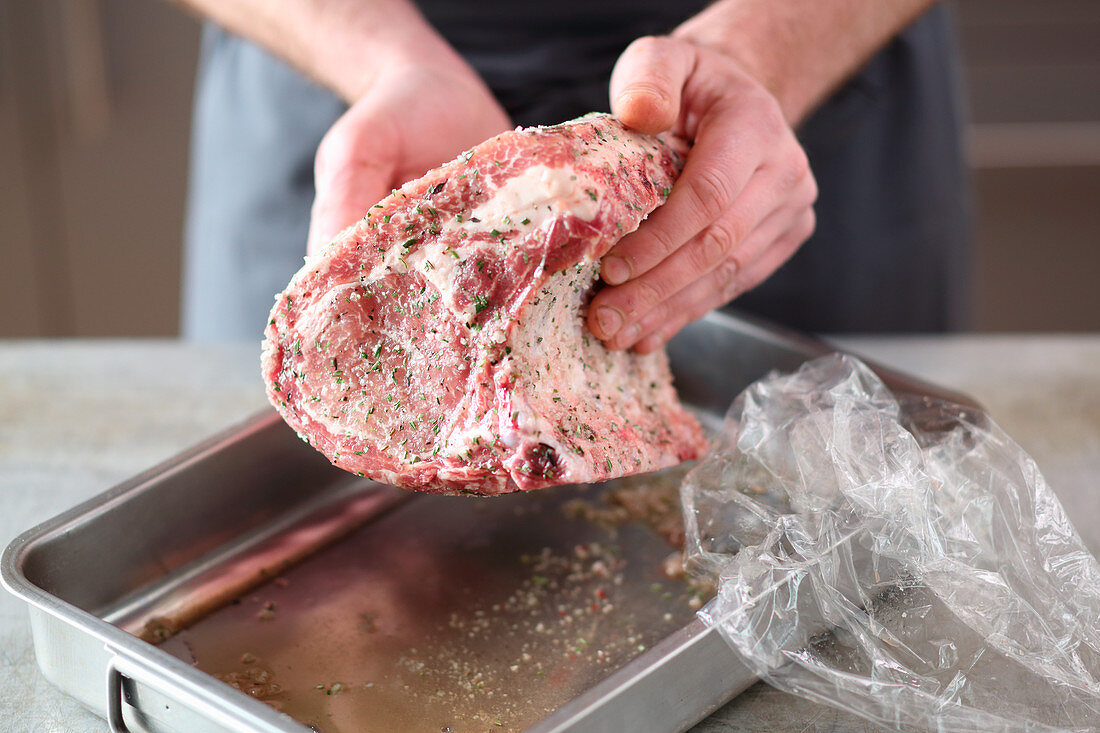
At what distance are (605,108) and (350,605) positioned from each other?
1.04 meters

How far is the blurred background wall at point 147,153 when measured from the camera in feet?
11.4

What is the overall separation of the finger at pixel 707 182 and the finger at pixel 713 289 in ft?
0.40

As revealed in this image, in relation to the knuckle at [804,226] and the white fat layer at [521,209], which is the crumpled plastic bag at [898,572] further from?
the white fat layer at [521,209]

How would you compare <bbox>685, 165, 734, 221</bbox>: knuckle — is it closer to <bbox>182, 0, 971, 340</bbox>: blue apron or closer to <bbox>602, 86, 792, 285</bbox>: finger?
<bbox>602, 86, 792, 285</bbox>: finger

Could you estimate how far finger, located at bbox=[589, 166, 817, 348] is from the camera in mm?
1191

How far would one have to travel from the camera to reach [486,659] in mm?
1160

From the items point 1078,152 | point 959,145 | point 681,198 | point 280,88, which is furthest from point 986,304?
point 681,198

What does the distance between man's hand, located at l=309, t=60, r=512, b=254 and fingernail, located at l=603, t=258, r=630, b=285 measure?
0.34m

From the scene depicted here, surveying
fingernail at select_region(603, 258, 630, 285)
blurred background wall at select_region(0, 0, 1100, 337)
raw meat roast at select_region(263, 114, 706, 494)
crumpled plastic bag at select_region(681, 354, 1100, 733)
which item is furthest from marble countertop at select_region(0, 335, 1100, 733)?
blurred background wall at select_region(0, 0, 1100, 337)

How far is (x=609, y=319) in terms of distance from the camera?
1190mm

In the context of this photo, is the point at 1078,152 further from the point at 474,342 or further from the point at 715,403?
the point at 474,342

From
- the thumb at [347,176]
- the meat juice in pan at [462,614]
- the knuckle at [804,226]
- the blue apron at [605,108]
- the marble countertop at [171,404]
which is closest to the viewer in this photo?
the meat juice in pan at [462,614]

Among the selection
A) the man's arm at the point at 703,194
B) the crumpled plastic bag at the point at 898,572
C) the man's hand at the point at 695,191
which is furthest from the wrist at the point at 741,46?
the crumpled plastic bag at the point at 898,572

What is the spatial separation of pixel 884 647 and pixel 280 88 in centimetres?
156
